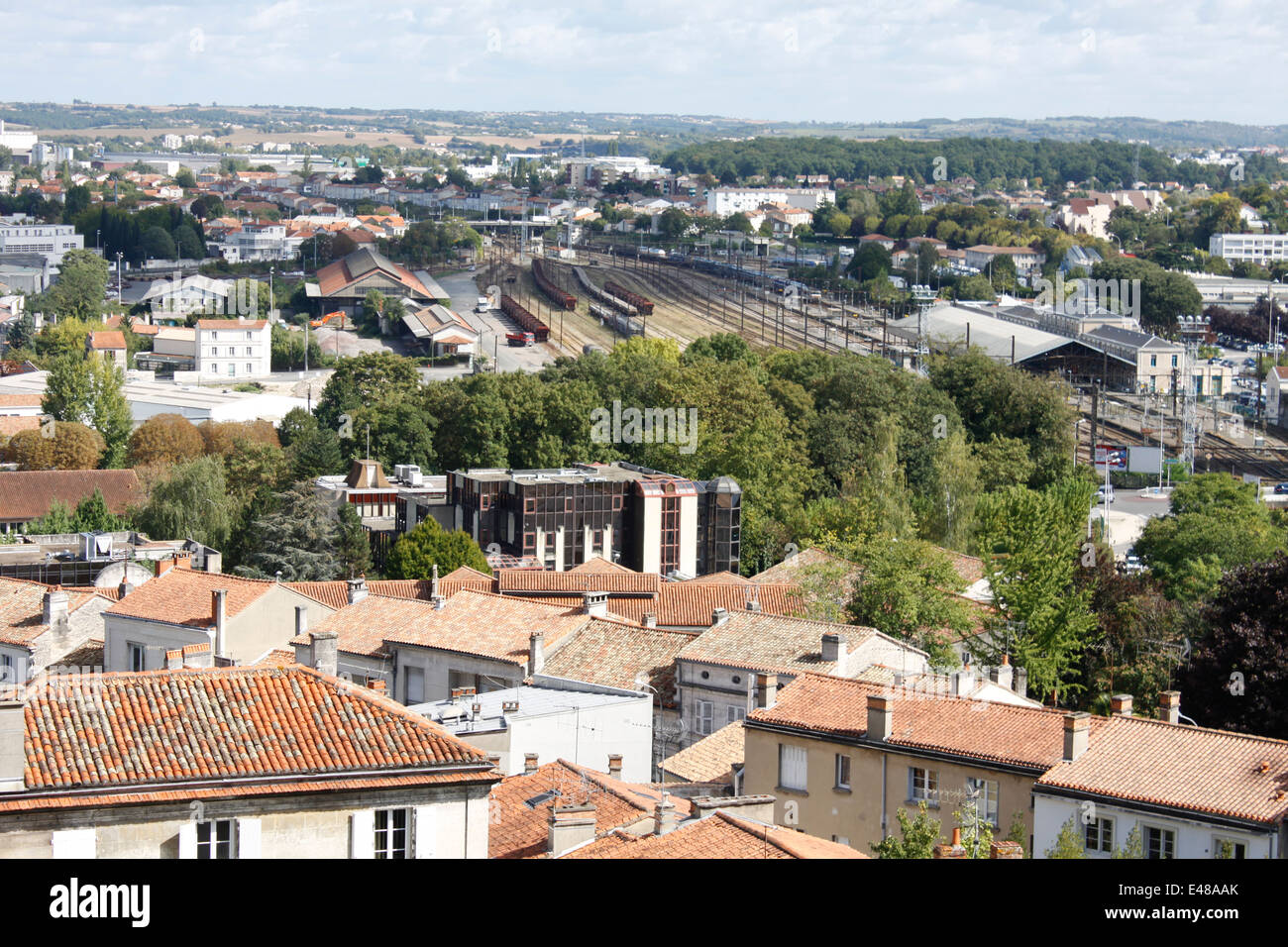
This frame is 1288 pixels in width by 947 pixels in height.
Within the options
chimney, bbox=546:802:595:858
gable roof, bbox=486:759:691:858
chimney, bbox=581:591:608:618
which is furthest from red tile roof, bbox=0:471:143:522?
chimney, bbox=546:802:595:858

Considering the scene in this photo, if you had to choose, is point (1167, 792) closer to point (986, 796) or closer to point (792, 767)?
point (986, 796)

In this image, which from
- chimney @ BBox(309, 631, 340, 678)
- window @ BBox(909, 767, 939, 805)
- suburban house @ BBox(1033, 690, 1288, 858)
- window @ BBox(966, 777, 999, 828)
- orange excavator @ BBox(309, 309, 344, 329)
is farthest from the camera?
orange excavator @ BBox(309, 309, 344, 329)

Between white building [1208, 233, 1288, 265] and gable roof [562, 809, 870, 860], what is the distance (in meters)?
155

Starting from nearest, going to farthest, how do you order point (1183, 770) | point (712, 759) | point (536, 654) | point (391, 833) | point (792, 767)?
point (391, 833), point (1183, 770), point (792, 767), point (712, 759), point (536, 654)

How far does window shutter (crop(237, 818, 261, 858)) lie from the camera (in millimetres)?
12586

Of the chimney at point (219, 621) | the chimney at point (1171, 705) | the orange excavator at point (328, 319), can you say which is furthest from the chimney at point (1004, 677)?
the orange excavator at point (328, 319)

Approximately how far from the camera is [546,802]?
1688 cm

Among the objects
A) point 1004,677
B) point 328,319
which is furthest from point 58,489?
point 328,319

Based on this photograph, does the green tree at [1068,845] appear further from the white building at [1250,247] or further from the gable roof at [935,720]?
the white building at [1250,247]

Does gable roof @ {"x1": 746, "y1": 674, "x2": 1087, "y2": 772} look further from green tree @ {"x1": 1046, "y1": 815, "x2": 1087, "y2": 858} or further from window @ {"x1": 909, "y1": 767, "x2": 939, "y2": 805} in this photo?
green tree @ {"x1": 1046, "y1": 815, "x2": 1087, "y2": 858}

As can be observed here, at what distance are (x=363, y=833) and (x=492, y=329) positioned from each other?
100261 mm

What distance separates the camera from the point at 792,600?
34.1 m

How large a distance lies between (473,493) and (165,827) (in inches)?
1527

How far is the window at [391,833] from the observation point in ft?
42.8
